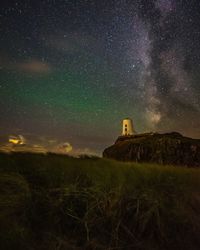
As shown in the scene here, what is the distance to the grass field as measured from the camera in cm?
226

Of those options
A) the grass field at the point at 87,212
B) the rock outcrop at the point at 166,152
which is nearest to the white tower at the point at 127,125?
the rock outcrop at the point at 166,152

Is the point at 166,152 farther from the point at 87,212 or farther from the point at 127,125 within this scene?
the point at 127,125

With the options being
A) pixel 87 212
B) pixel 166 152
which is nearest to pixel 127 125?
pixel 166 152

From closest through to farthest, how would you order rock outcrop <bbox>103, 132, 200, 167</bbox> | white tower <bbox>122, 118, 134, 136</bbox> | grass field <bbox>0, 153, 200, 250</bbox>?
grass field <bbox>0, 153, 200, 250</bbox>, rock outcrop <bbox>103, 132, 200, 167</bbox>, white tower <bbox>122, 118, 134, 136</bbox>

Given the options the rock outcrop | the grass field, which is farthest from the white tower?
the grass field

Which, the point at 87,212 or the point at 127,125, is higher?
the point at 127,125

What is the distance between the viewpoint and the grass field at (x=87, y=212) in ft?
7.43

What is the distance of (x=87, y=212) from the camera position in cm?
260

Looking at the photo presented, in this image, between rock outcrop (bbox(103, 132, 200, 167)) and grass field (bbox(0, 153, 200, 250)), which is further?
rock outcrop (bbox(103, 132, 200, 167))

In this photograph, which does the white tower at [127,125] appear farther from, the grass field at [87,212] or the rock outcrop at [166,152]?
the grass field at [87,212]

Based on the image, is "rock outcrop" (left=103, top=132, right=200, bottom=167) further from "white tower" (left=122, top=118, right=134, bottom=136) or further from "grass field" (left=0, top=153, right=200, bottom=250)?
"white tower" (left=122, top=118, right=134, bottom=136)

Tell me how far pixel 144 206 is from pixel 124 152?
30.5 ft

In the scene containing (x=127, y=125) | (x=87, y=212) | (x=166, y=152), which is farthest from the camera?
(x=127, y=125)

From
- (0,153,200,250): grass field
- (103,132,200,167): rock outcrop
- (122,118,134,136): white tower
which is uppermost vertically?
(122,118,134,136): white tower
